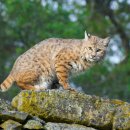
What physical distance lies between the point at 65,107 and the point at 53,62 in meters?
2.30

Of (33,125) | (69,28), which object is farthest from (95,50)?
(69,28)

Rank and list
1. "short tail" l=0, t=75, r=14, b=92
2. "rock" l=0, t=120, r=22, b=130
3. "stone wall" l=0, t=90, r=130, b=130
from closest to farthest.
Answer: "rock" l=0, t=120, r=22, b=130 → "stone wall" l=0, t=90, r=130, b=130 → "short tail" l=0, t=75, r=14, b=92

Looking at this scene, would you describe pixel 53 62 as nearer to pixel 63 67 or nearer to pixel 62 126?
pixel 63 67

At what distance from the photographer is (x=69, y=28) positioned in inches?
A: 1167

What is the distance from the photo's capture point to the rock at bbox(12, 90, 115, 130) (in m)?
11.3

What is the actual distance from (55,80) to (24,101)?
2.39 m

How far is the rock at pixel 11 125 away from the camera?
10540 millimetres

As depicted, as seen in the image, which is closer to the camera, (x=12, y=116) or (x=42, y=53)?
(x=12, y=116)

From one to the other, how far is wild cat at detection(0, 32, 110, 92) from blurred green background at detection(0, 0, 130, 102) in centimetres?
1374

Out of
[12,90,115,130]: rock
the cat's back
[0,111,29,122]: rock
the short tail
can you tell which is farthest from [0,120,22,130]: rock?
the cat's back

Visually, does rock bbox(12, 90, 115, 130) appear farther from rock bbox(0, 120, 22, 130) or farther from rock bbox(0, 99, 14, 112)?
rock bbox(0, 120, 22, 130)

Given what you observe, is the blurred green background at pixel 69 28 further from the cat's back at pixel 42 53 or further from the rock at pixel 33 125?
the rock at pixel 33 125

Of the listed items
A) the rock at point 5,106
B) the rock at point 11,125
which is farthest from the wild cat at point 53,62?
the rock at point 11,125

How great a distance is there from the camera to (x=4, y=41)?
3156 cm
